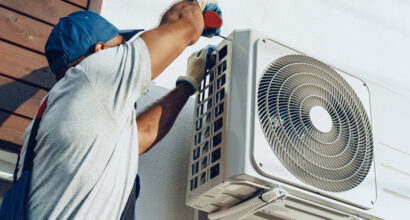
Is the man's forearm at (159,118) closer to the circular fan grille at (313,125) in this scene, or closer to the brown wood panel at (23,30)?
the circular fan grille at (313,125)

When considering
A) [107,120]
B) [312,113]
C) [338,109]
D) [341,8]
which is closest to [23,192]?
[107,120]

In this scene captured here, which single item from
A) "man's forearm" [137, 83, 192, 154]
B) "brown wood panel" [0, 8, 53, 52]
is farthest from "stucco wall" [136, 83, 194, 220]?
"brown wood panel" [0, 8, 53, 52]

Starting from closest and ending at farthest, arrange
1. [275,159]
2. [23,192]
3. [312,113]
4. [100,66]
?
[23,192] < [100,66] < [275,159] < [312,113]

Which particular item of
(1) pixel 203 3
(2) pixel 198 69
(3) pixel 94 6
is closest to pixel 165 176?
(2) pixel 198 69

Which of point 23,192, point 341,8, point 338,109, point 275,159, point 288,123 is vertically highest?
point 341,8

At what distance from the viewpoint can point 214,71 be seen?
1554 millimetres

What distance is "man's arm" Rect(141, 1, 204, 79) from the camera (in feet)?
4.38

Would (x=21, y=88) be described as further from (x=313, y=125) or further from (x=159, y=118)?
(x=313, y=125)

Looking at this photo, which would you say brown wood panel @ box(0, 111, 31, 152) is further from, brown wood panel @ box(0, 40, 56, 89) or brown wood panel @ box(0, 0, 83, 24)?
brown wood panel @ box(0, 0, 83, 24)

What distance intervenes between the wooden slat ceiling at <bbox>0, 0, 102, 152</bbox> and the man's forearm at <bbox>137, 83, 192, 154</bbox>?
0.42 meters

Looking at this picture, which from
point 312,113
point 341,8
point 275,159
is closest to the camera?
point 275,159

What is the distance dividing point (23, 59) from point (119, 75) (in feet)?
2.19

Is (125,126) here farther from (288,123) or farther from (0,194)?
(0,194)

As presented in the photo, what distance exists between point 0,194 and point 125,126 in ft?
2.15
